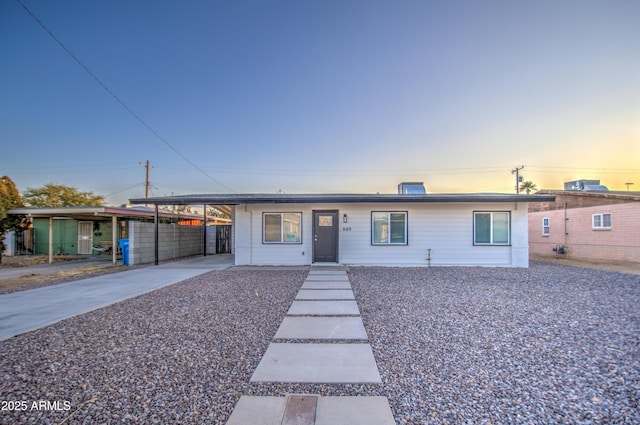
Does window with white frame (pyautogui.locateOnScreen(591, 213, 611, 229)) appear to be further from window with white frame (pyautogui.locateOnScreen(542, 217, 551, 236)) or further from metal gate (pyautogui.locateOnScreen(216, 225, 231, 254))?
metal gate (pyautogui.locateOnScreen(216, 225, 231, 254))

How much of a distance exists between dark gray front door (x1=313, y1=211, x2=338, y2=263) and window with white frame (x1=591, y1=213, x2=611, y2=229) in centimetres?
1293

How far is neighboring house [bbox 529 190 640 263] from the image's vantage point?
11797mm

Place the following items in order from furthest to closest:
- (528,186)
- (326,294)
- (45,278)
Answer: (528,186) < (45,278) < (326,294)

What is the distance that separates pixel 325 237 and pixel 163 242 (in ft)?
25.5

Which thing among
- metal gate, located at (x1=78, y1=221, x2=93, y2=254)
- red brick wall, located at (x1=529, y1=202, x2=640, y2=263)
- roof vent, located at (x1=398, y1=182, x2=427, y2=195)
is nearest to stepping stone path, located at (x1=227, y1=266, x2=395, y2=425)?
roof vent, located at (x1=398, y1=182, x2=427, y2=195)

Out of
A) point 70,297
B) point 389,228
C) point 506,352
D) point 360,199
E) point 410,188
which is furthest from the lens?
point 410,188

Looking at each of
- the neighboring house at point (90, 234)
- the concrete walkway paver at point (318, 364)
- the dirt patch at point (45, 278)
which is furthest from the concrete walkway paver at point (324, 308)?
the neighboring house at point (90, 234)

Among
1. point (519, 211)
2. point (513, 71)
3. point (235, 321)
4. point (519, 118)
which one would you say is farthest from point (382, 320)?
point (519, 118)

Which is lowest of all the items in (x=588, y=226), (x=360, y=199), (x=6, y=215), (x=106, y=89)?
(x=588, y=226)

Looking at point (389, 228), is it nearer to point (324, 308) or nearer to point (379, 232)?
point (379, 232)

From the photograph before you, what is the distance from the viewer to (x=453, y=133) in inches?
476

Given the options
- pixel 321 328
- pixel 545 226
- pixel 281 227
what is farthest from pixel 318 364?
pixel 545 226

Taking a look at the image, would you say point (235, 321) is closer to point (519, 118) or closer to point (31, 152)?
point (519, 118)

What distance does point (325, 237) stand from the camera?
413 inches
